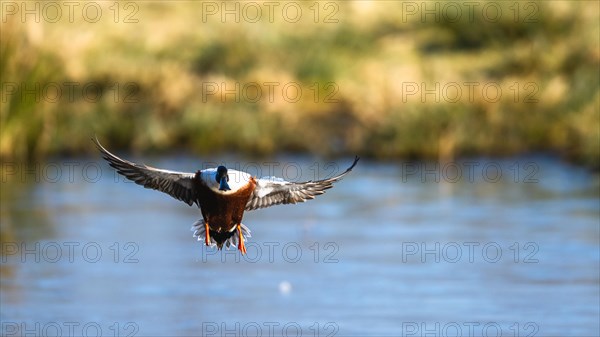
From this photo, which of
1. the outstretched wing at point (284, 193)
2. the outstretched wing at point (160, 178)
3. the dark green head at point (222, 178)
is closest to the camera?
the dark green head at point (222, 178)

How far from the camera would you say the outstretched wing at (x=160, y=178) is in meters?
10.6

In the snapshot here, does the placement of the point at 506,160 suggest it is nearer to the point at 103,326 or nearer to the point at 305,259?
the point at 305,259

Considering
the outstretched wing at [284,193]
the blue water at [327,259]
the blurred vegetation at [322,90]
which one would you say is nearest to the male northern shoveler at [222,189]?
the outstretched wing at [284,193]

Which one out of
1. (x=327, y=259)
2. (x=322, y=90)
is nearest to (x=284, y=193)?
(x=327, y=259)

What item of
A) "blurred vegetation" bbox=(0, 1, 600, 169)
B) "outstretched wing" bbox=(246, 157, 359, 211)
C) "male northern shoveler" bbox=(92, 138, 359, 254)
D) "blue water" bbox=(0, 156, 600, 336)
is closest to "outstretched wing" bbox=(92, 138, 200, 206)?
"male northern shoveler" bbox=(92, 138, 359, 254)

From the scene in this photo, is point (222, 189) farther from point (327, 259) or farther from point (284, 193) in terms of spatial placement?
point (327, 259)

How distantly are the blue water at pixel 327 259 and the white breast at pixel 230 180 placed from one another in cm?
155

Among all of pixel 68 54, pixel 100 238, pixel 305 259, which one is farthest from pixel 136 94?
pixel 305 259

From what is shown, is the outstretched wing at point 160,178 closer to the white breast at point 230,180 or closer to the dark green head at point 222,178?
the white breast at point 230,180

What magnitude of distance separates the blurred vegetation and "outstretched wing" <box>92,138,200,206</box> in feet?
33.2

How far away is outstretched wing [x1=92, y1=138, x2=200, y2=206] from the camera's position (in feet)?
34.7

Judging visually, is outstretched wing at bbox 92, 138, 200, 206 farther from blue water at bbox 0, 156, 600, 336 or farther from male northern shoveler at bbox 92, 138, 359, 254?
blue water at bbox 0, 156, 600, 336

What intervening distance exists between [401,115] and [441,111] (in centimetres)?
59

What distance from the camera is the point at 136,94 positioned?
78.3ft
